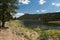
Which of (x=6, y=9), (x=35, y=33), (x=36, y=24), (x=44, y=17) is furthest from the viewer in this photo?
Answer: (x=44, y=17)

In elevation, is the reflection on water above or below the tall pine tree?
below

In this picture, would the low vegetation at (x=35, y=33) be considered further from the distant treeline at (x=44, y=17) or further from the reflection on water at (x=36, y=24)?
the distant treeline at (x=44, y=17)

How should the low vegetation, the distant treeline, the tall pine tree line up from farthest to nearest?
the distant treeline → the tall pine tree → the low vegetation

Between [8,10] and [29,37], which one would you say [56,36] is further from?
[8,10]

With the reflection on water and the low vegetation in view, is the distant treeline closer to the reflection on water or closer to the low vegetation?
the reflection on water

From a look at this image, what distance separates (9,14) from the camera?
9.23 meters

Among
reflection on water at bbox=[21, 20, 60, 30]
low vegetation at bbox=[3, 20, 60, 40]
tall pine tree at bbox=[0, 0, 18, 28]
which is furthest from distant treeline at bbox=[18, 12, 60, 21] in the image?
tall pine tree at bbox=[0, 0, 18, 28]

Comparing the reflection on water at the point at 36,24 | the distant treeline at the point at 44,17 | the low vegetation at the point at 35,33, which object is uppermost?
the distant treeline at the point at 44,17

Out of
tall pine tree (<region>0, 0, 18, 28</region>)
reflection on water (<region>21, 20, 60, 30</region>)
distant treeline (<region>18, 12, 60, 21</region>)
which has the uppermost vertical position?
tall pine tree (<region>0, 0, 18, 28</region>)

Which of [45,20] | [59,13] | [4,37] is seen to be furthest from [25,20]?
[4,37]

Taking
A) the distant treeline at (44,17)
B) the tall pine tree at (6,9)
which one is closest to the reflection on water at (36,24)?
the distant treeline at (44,17)

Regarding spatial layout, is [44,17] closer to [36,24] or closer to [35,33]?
[36,24]

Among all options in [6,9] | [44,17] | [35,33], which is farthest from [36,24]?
[6,9]

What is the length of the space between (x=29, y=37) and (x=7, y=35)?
1.23 meters
